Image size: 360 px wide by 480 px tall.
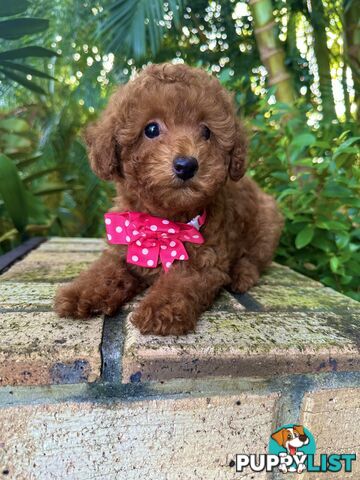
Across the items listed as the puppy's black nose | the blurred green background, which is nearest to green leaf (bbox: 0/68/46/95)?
the blurred green background

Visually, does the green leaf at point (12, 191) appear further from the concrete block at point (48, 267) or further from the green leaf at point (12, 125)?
the green leaf at point (12, 125)

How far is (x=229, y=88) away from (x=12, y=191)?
178 cm

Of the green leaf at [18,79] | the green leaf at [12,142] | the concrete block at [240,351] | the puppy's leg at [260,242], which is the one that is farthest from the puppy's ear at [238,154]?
the green leaf at [12,142]

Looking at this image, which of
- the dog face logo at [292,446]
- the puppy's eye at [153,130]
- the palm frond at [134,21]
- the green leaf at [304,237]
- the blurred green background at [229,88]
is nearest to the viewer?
the dog face logo at [292,446]

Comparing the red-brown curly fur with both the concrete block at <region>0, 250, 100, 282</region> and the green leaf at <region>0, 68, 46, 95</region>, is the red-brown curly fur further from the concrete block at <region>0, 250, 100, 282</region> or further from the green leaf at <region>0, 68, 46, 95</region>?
the green leaf at <region>0, 68, 46, 95</region>

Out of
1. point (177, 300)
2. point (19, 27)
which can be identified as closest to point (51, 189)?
point (19, 27)

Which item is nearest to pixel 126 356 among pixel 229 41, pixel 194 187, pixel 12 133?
pixel 194 187

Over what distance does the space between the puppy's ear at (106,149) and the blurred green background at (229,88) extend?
98 centimetres

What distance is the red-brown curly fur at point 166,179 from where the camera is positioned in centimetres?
156

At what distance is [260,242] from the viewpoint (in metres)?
2.34

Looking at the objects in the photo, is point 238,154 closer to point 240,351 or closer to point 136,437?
point 240,351

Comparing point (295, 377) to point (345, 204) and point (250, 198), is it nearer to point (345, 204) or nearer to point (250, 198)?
point (250, 198)

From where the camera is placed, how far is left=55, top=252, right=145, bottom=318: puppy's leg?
155cm

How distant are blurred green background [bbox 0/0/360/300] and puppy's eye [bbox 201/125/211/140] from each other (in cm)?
80
